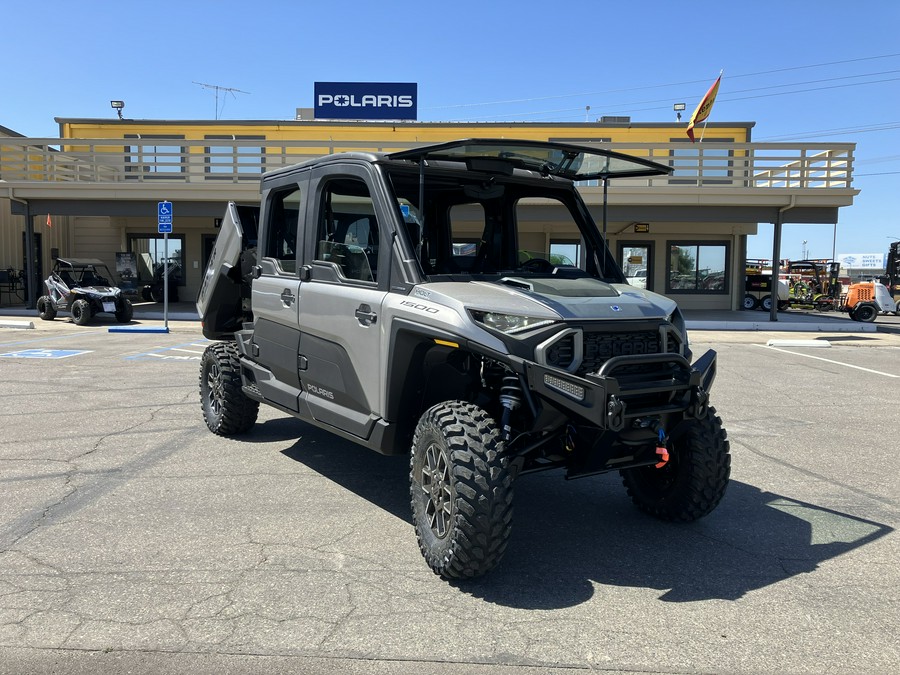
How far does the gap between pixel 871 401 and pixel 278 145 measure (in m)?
16.0

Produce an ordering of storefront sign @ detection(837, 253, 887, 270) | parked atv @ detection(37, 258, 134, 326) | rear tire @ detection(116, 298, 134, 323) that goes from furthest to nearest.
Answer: storefront sign @ detection(837, 253, 887, 270) < rear tire @ detection(116, 298, 134, 323) < parked atv @ detection(37, 258, 134, 326)

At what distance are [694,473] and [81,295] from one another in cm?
1800

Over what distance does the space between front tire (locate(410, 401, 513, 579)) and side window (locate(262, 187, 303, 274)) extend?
2.27 meters

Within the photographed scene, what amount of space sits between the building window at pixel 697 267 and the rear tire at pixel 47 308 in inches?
760

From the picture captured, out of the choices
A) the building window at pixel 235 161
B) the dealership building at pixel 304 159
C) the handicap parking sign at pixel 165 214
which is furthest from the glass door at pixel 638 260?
the handicap parking sign at pixel 165 214

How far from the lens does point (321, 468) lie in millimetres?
5891

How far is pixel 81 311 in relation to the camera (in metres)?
18.2

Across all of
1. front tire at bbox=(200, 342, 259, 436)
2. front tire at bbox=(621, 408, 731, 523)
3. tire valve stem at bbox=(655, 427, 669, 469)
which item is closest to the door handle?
tire valve stem at bbox=(655, 427, 669, 469)

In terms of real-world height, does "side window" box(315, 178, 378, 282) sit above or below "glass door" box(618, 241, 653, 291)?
below

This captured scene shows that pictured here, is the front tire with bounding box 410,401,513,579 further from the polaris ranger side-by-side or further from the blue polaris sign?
the blue polaris sign

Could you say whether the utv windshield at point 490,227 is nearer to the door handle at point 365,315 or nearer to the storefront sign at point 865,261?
the door handle at point 365,315

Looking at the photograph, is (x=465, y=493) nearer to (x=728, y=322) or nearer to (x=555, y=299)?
(x=555, y=299)

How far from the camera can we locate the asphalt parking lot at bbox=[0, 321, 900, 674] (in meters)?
3.11

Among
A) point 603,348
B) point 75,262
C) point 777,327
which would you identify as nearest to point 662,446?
point 603,348
